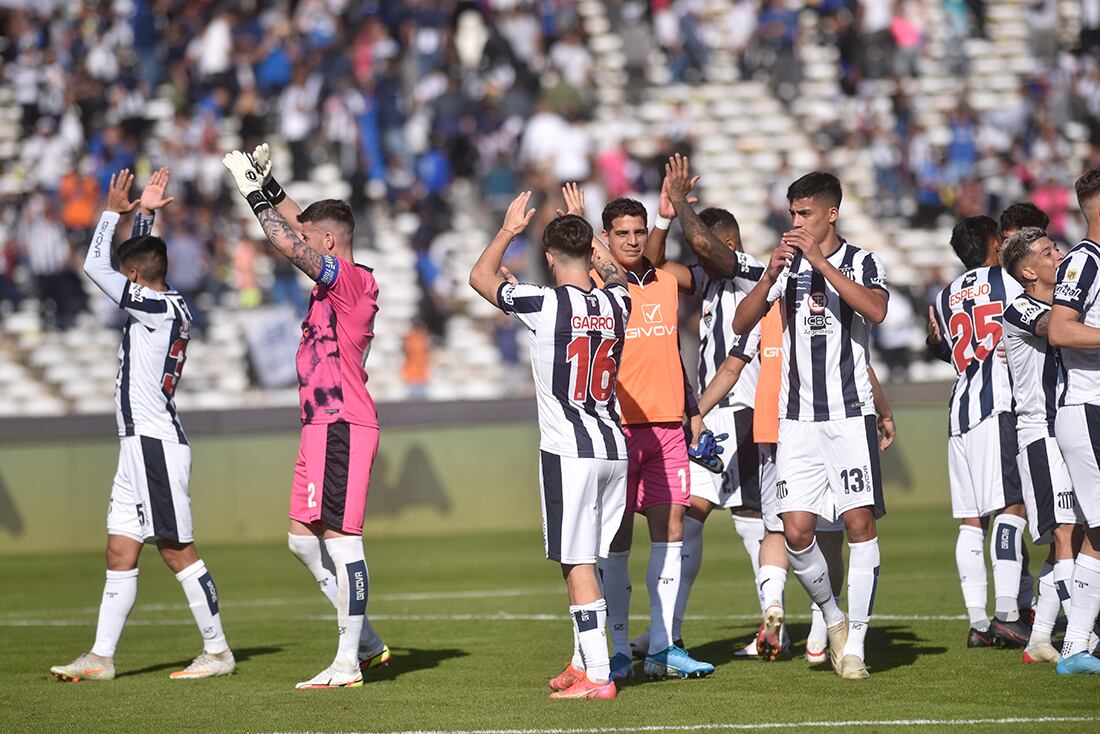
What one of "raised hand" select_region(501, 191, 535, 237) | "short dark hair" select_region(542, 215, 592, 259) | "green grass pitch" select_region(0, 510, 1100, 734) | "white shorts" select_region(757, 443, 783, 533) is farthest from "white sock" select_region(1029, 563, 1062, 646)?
"raised hand" select_region(501, 191, 535, 237)

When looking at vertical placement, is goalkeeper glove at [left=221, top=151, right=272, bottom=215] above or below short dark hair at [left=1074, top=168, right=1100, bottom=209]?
above

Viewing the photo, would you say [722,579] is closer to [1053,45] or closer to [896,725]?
[896,725]

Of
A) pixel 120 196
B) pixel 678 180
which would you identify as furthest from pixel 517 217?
pixel 120 196

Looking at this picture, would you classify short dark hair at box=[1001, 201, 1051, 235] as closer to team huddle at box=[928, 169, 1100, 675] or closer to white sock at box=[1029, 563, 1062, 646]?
team huddle at box=[928, 169, 1100, 675]

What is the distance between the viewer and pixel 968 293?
1004cm

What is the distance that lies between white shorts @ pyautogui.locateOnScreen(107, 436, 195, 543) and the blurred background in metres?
12.2

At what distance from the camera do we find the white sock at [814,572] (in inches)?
339

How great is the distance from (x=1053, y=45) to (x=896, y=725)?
2315 cm

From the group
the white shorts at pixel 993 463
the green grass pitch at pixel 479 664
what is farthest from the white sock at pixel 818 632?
the white shorts at pixel 993 463

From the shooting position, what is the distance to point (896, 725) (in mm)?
7254

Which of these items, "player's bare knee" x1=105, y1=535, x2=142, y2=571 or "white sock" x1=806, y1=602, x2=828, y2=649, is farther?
"player's bare knee" x1=105, y1=535, x2=142, y2=571

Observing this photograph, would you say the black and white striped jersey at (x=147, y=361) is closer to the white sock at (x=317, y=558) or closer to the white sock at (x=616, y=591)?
the white sock at (x=317, y=558)

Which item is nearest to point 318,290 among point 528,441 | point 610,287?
point 610,287

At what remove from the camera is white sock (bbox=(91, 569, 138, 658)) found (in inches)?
377
